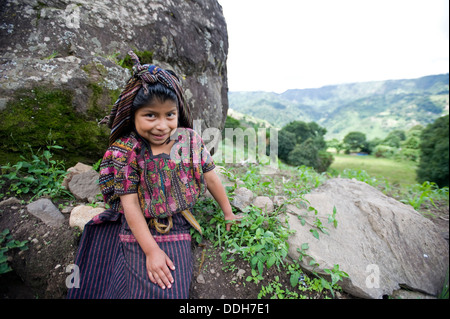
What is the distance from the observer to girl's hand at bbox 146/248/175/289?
1438 mm

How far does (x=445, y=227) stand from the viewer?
9.43 ft

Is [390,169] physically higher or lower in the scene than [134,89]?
lower

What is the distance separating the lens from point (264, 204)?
2.28 m

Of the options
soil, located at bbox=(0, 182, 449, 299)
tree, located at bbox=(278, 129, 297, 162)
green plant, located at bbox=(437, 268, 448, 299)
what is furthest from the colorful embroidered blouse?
tree, located at bbox=(278, 129, 297, 162)

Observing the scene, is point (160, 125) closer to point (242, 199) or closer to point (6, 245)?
point (242, 199)

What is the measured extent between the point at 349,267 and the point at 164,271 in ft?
5.26

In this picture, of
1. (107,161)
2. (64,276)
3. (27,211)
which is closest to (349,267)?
(107,161)

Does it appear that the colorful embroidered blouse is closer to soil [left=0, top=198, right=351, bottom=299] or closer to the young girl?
the young girl

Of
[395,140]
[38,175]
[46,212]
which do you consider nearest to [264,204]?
[46,212]

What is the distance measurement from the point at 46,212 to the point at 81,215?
1.10 feet

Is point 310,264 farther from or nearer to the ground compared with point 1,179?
nearer to the ground

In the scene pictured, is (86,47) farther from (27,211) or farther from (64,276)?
(64,276)

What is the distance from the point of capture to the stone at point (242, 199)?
221cm

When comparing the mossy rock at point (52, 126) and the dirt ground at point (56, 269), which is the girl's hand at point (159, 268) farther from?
the mossy rock at point (52, 126)
